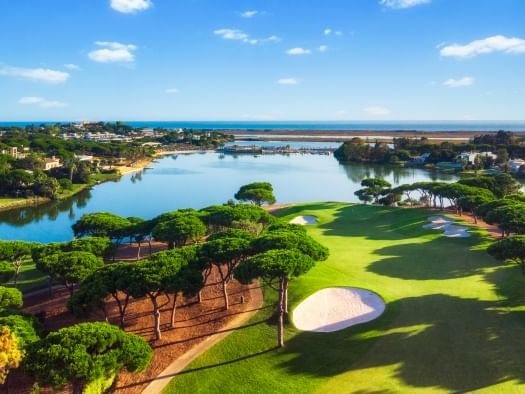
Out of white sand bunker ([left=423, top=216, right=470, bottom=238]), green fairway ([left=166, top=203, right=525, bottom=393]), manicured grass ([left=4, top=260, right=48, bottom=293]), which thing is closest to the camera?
green fairway ([left=166, top=203, right=525, bottom=393])

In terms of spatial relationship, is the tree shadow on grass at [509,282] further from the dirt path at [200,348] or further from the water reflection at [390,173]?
the water reflection at [390,173]

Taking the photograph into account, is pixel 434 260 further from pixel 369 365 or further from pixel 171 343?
pixel 171 343

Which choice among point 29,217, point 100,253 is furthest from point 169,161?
point 100,253

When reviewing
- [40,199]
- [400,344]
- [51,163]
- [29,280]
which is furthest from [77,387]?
[51,163]

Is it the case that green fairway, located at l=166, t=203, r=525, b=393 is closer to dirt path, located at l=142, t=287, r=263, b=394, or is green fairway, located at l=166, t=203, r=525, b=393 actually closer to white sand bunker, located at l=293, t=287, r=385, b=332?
dirt path, located at l=142, t=287, r=263, b=394

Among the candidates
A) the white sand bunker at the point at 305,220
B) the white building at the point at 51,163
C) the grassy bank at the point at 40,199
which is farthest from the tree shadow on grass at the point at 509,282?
the white building at the point at 51,163

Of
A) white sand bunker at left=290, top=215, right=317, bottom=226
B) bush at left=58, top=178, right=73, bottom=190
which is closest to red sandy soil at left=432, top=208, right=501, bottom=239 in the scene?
white sand bunker at left=290, top=215, right=317, bottom=226

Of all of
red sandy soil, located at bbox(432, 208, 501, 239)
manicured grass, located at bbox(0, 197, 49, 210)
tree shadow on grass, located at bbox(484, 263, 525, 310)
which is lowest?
manicured grass, located at bbox(0, 197, 49, 210)
